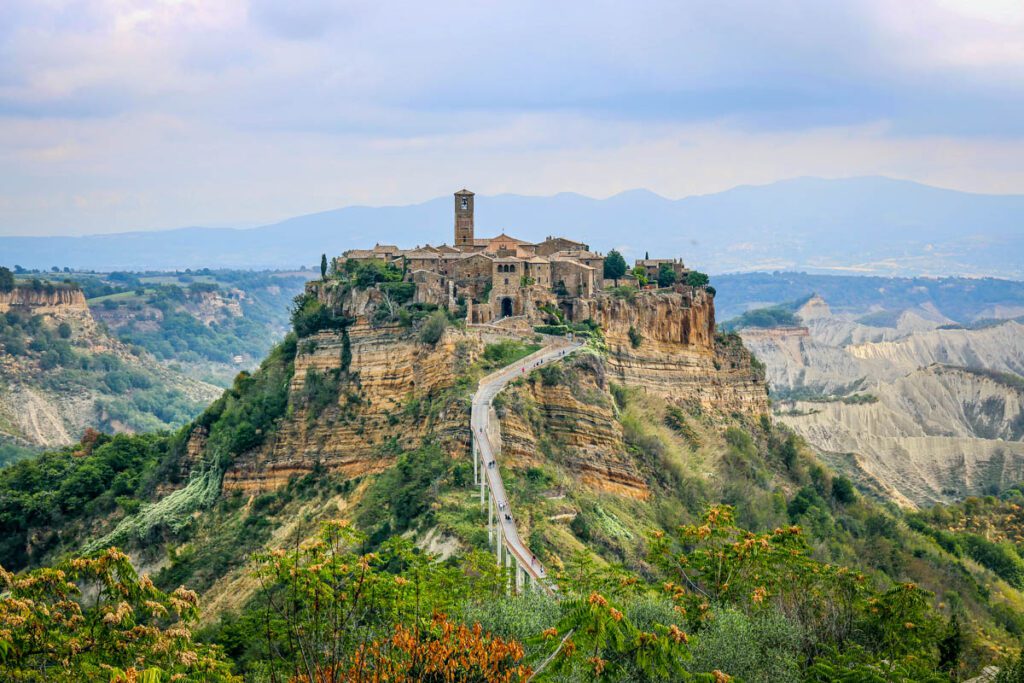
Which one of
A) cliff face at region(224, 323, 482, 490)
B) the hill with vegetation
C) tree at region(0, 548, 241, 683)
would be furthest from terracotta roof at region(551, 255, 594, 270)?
tree at region(0, 548, 241, 683)

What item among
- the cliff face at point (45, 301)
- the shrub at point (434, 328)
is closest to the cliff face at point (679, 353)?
the shrub at point (434, 328)

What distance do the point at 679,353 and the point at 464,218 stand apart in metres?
16.5

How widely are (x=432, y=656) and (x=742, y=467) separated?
47188 mm

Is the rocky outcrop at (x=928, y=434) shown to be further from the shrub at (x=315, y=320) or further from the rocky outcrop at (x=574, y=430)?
the shrub at (x=315, y=320)

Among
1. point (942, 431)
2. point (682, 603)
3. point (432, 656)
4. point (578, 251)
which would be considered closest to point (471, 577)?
point (682, 603)

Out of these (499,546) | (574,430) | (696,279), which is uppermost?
(696,279)

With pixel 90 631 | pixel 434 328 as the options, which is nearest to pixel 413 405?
pixel 434 328

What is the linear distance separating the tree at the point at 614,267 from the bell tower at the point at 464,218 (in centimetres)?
944

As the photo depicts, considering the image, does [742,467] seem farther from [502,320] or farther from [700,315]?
[502,320]

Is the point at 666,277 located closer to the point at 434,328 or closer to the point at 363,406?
the point at 434,328

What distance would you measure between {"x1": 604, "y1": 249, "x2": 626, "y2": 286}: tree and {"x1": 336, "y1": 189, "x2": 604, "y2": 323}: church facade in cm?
254

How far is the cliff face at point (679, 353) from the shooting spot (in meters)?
70.9

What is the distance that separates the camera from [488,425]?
166 ft

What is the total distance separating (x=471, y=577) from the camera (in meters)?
35.7
